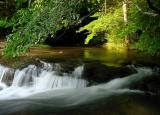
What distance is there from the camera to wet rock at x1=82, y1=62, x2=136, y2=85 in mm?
11219

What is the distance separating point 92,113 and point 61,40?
1581 centimetres

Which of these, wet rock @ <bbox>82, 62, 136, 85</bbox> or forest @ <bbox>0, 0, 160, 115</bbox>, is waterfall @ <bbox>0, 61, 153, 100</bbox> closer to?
forest @ <bbox>0, 0, 160, 115</bbox>

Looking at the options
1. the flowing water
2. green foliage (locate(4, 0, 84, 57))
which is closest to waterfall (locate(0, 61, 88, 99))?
the flowing water

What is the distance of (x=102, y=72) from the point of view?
37.7ft

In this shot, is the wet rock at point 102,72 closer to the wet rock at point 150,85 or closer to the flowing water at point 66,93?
the flowing water at point 66,93

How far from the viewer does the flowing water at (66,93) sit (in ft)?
29.1

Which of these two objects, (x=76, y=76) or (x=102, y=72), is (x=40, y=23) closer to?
(x=76, y=76)

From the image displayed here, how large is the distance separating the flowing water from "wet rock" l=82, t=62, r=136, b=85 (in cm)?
14

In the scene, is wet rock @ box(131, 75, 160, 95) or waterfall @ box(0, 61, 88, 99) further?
waterfall @ box(0, 61, 88, 99)

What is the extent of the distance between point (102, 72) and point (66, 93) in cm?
150

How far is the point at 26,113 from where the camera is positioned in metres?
8.74

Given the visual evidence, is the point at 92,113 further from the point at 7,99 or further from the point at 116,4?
Answer: the point at 116,4

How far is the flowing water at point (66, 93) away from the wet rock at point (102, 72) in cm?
14

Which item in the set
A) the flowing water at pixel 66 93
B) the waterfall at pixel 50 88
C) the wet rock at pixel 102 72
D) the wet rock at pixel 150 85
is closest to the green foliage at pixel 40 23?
the flowing water at pixel 66 93
